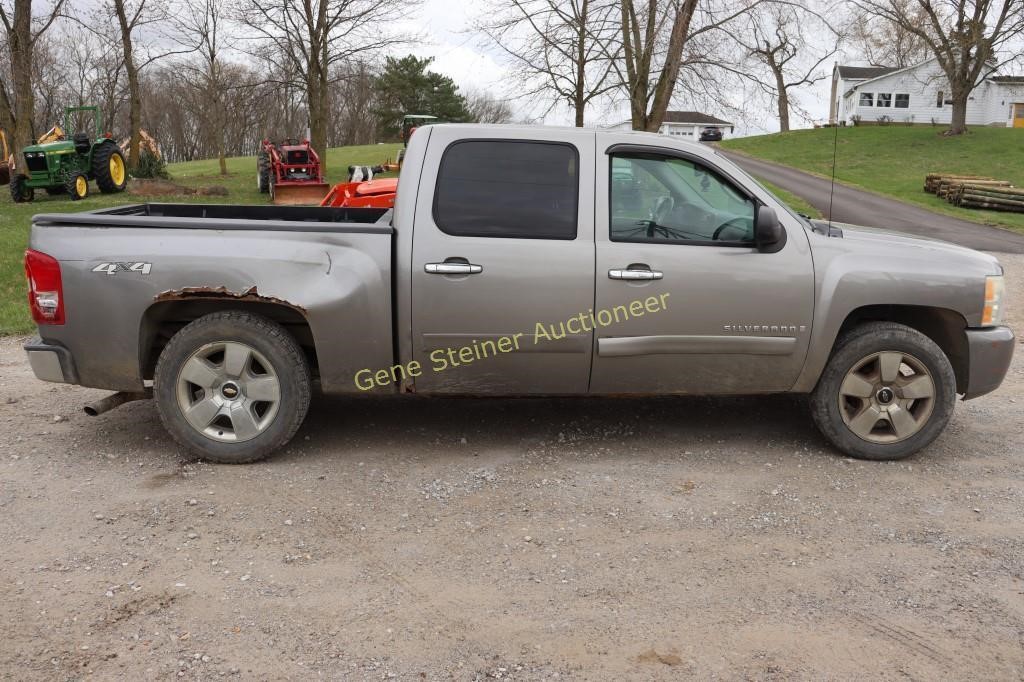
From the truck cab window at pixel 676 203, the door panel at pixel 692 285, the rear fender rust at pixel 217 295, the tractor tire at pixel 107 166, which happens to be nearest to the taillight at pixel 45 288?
the rear fender rust at pixel 217 295

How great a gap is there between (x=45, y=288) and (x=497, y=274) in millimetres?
2390

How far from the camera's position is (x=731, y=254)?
4707 mm

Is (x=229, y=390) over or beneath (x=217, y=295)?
beneath

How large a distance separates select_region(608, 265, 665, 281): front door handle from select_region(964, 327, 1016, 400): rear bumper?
1879 millimetres

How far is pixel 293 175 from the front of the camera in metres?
22.7

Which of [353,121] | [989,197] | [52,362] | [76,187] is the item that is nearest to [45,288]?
[52,362]

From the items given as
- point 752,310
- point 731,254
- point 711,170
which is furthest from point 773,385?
point 711,170

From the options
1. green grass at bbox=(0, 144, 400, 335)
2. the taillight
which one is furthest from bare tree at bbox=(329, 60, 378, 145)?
the taillight

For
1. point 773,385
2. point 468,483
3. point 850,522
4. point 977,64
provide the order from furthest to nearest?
point 977,64 → point 773,385 → point 468,483 → point 850,522

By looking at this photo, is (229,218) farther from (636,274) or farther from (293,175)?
(293,175)

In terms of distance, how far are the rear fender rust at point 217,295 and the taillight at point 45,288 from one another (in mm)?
520

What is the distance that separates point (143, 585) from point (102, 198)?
19191 millimetres

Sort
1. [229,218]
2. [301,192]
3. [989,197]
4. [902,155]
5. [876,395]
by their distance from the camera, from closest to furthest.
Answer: [876,395] < [229,218] < [301,192] < [989,197] < [902,155]

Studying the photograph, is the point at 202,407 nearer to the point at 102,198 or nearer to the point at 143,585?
→ the point at 143,585
